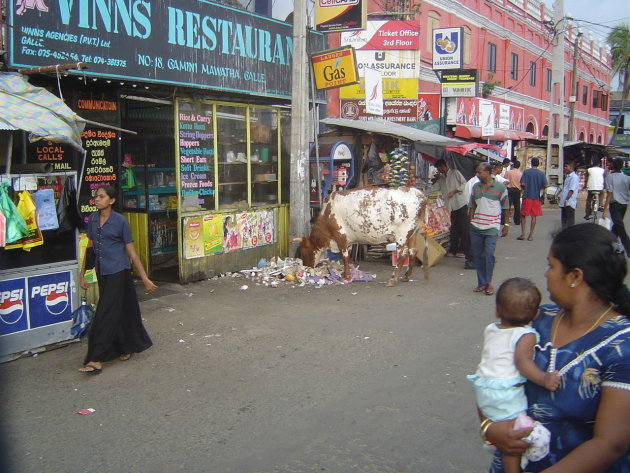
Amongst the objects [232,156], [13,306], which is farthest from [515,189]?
[13,306]

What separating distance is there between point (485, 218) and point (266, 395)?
4.76 meters

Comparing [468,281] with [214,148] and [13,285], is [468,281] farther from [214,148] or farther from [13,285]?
[13,285]

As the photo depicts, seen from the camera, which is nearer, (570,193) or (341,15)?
(341,15)

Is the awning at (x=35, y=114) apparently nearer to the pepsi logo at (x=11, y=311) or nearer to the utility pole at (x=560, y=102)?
the pepsi logo at (x=11, y=311)

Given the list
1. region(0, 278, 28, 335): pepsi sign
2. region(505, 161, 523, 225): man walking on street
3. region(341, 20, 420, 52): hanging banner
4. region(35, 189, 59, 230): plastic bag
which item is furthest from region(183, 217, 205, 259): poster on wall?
region(341, 20, 420, 52): hanging banner

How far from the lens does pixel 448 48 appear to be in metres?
18.4

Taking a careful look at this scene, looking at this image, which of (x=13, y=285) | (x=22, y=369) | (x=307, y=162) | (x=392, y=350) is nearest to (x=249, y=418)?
(x=392, y=350)

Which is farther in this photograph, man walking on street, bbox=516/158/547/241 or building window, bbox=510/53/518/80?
building window, bbox=510/53/518/80

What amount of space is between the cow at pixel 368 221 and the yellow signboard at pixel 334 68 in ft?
7.16

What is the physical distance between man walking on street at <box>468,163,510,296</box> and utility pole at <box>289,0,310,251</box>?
3.14m

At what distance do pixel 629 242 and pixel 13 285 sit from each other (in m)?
10.3

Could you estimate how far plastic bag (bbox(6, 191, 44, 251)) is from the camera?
607cm

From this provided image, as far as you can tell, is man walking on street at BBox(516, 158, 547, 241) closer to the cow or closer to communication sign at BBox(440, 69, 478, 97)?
communication sign at BBox(440, 69, 478, 97)

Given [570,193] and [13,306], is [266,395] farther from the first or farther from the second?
[570,193]
